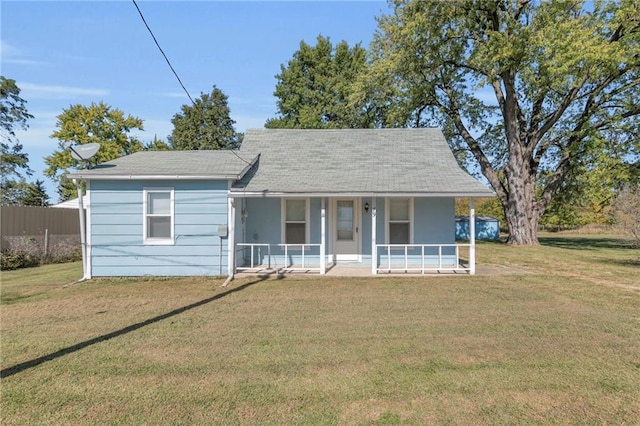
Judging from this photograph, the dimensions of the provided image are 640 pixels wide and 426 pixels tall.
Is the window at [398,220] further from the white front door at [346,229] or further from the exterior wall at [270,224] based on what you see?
the exterior wall at [270,224]

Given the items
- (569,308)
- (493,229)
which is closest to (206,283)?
(569,308)

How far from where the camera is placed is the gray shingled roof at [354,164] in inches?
396

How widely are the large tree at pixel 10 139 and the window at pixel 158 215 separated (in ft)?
91.2

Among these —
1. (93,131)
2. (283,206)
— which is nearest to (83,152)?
(283,206)

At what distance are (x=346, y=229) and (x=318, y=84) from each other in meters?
24.0

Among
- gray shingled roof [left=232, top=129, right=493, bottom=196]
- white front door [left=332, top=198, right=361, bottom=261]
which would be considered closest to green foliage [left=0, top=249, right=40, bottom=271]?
gray shingled roof [left=232, top=129, right=493, bottom=196]

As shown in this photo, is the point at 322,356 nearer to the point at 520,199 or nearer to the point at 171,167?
the point at 171,167

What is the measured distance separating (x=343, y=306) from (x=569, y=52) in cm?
1683

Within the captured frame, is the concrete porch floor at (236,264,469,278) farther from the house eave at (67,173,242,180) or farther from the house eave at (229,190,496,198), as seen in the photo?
the house eave at (67,173,242,180)

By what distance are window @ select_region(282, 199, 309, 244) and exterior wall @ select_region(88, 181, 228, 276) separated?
2.07 m

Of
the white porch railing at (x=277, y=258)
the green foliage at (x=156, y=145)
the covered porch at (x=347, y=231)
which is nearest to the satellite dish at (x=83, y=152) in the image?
the covered porch at (x=347, y=231)

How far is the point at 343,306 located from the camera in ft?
22.4

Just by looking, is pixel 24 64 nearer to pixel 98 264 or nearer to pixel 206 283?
pixel 98 264

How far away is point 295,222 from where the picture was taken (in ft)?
37.3
